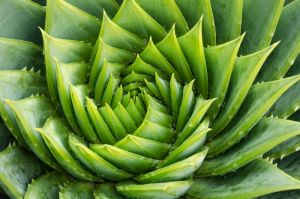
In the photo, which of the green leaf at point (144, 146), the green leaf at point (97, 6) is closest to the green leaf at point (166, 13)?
the green leaf at point (97, 6)

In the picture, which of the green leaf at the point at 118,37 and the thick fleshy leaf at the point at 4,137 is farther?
the thick fleshy leaf at the point at 4,137

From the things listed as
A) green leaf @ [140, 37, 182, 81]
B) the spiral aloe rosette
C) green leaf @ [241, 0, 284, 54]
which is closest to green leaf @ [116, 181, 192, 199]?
the spiral aloe rosette

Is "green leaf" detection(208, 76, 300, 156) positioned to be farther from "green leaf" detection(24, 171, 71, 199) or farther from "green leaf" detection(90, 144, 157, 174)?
"green leaf" detection(24, 171, 71, 199)

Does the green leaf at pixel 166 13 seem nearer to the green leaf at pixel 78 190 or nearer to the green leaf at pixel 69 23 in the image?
the green leaf at pixel 69 23

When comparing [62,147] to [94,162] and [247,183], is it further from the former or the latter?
[247,183]

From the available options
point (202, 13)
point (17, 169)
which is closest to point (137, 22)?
point (202, 13)

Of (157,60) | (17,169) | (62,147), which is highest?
(157,60)
